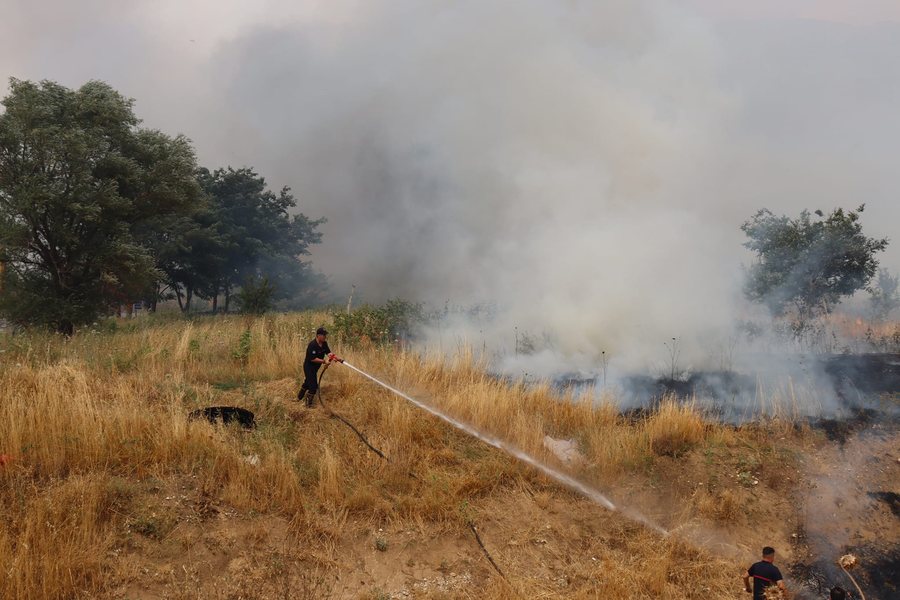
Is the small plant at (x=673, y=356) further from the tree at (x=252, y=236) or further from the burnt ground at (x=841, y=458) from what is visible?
the tree at (x=252, y=236)

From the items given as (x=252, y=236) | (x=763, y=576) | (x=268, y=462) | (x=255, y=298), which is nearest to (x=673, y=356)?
(x=763, y=576)

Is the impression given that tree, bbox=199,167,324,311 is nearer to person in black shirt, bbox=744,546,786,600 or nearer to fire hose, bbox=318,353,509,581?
fire hose, bbox=318,353,509,581

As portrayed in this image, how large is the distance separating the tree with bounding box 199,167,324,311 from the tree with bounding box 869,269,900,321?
954 inches

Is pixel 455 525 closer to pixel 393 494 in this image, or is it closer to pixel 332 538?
pixel 393 494

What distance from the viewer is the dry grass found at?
4176mm

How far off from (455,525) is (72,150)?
11.6 m

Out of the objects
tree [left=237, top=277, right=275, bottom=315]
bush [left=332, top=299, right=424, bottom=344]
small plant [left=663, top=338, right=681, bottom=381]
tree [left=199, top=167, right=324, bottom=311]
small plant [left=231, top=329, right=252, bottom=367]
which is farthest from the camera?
tree [left=199, top=167, right=324, bottom=311]

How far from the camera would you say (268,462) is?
5297 mm

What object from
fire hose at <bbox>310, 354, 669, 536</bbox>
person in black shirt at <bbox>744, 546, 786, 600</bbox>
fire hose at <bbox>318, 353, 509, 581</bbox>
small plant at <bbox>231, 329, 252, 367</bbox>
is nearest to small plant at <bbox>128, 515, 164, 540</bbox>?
fire hose at <bbox>318, 353, 509, 581</bbox>

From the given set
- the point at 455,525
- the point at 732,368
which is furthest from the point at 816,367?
the point at 455,525

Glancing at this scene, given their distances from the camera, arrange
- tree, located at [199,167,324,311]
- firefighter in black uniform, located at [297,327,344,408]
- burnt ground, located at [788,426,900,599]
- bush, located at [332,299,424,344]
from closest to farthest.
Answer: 1. burnt ground, located at [788,426,900,599]
2. firefighter in black uniform, located at [297,327,344,408]
3. bush, located at [332,299,424,344]
4. tree, located at [199,167,324,311]

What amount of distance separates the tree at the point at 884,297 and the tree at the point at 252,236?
24.2 metres

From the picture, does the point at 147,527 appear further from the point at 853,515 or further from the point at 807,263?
the point at 807,263

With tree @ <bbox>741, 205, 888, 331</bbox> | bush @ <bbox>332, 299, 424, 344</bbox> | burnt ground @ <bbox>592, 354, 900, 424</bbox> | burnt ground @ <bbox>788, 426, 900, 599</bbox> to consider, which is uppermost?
tree @ <bbox>741, 205, 888, 331</bbox>
